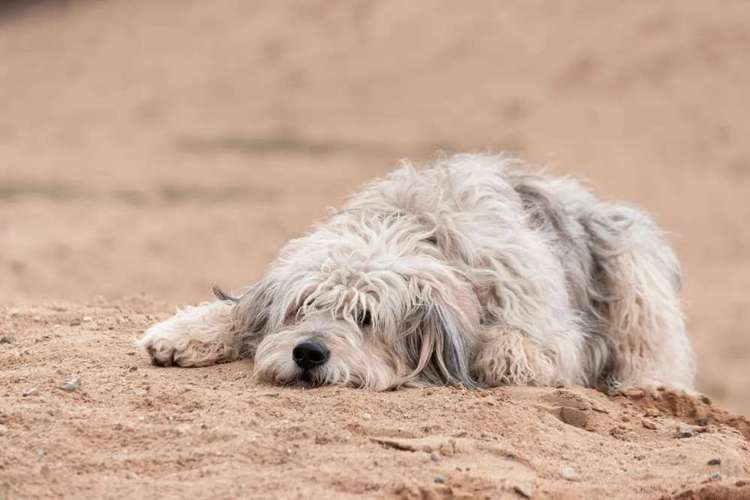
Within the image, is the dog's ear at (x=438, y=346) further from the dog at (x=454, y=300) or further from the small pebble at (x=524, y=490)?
the small pebble at (x=524, y=490)

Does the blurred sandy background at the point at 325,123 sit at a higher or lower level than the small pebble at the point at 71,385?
higher

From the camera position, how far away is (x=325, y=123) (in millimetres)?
24031

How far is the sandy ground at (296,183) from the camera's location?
17.9 feet

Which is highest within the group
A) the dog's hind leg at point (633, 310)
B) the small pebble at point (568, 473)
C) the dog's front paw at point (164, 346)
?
the dog's hind leg at point (633, 310)

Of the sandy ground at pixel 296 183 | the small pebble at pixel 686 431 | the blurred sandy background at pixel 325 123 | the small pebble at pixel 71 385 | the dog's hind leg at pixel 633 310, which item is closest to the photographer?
the sandy ground at pixel 296 183

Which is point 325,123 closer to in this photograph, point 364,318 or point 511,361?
point 511,361

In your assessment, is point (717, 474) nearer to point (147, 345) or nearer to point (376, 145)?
point (147, 345)

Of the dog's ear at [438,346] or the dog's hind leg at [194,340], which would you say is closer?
the dog's ear at [438,346]

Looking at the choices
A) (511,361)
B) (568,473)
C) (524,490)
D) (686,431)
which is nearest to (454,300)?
(511,361)

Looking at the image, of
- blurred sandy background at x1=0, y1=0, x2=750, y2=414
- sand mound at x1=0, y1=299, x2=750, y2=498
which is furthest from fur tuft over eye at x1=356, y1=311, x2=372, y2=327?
blurred sandy background at x1=0, y1=0, x2=750, y2=414

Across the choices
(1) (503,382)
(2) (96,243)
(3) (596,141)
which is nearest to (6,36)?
(3) (596,141)

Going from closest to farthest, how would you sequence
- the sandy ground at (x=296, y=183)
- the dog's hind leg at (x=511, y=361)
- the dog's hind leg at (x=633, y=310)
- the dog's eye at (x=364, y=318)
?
1. the sandy ground at (x=296, y=183)
2. the dog's eye at (x=364, y=318)
3. the dog's hind leg at (x=511, y=361)
4. the dog's hind leg at (x=633, y=310)

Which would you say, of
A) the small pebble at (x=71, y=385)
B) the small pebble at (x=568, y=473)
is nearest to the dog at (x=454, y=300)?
the small pebble at (x=71, y=385)

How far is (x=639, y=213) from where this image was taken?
909cm
